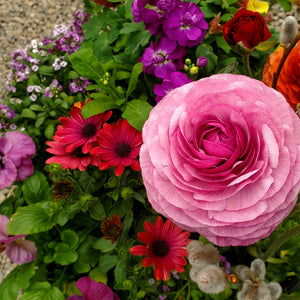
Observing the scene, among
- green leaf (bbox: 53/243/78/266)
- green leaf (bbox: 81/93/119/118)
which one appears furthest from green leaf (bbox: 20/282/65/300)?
green leaf (bbox: 81/93/119/118)

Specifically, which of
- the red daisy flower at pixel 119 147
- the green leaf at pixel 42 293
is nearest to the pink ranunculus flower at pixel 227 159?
the red daisy flower at pixel 119 147

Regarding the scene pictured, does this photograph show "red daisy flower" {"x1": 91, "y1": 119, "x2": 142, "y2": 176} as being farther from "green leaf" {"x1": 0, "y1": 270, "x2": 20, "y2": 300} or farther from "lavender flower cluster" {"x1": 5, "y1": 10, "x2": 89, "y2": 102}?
"green leaf" {"x1": 0, "y1": 270, "x2": 20, "y2": 300}

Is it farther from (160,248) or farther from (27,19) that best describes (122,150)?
(27,19)

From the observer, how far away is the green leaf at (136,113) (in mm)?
857

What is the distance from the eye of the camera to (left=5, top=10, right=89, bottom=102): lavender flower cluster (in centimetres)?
125

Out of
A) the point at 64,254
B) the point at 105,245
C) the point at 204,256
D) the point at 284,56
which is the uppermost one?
the point at 284,56

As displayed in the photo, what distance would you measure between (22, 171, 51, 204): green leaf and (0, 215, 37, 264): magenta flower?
139 mm

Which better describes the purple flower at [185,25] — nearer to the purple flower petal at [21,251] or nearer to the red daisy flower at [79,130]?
the red daisy flower at [79,130]

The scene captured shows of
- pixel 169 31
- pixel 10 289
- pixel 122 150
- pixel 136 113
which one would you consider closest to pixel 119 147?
pixel 122 150

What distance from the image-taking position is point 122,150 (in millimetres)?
830

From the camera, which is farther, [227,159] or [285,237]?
[285,237]

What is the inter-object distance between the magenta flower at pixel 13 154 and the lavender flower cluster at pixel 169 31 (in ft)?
1.57

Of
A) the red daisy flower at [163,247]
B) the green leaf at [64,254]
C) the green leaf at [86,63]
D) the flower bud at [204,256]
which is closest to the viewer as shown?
the flower bud at [204,256]

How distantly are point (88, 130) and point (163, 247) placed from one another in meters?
0.37
